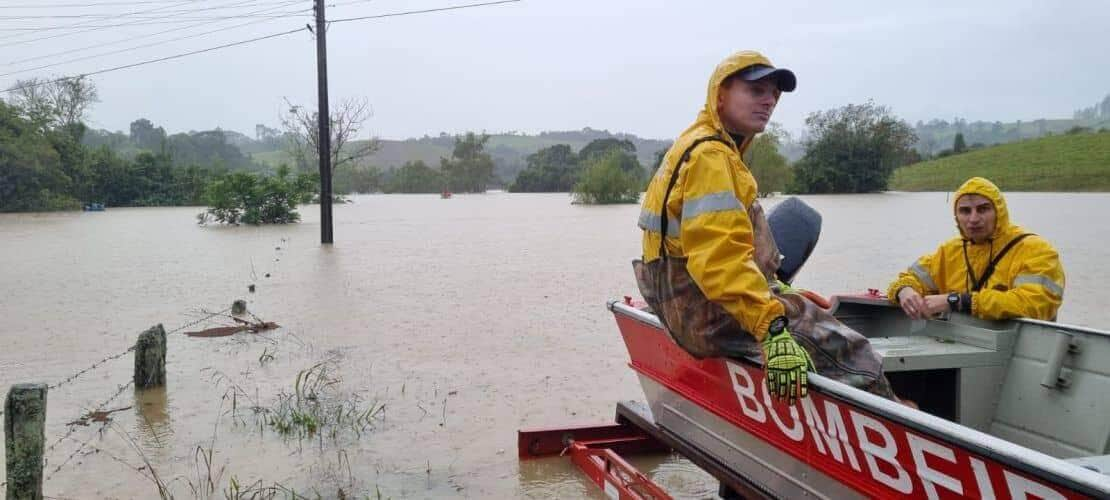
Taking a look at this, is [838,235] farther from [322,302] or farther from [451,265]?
[322,302]

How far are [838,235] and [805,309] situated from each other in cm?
1931

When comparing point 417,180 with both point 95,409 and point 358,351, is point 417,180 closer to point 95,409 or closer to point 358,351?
point 358,351

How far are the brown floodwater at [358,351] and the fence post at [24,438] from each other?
692 millimetres

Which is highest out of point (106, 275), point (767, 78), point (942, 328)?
point (767, 78)

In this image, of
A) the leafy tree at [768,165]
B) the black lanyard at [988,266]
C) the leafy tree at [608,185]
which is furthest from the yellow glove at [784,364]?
the leafy tree at [768,165]

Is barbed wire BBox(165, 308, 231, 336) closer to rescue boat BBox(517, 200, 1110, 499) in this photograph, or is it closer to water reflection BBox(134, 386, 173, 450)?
water reflection BBox(134, 386, 173, 450)

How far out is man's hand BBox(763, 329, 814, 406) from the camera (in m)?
2.78

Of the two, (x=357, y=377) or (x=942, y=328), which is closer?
(x=942, y=328)

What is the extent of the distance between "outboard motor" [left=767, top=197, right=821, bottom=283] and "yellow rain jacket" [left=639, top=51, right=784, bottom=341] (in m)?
0.68

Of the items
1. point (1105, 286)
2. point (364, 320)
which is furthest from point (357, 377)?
point (1105, 286)

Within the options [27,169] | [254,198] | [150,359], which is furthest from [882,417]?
[27,169]

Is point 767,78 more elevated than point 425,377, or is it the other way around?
point 767,78

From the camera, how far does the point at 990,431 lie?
13.2ft

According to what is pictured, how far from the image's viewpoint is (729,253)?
9.49 ft
